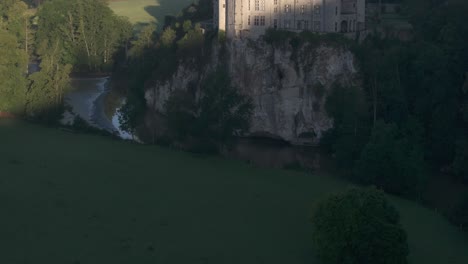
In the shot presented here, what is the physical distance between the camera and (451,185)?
4181cm

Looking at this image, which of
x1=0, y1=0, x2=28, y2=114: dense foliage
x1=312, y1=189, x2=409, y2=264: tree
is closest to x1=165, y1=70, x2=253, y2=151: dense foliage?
x1=0, y1=0, x2=28, y2=114: dense foliage

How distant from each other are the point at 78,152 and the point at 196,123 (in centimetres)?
685

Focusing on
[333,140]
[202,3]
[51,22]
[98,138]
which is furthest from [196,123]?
[51,22]

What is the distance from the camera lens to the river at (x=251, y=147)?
149ft

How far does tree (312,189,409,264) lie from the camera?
81.4ft

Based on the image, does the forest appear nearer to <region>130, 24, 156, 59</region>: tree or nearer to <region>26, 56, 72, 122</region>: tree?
<region>26, 56, 72, 122</region>: tree

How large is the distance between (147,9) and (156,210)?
71.0 meters

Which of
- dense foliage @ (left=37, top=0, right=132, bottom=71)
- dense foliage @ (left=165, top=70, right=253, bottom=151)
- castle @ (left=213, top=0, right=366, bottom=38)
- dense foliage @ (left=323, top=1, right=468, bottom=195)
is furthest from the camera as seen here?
dense foliage @ (left=37, top=0, right=132, bottom=71)

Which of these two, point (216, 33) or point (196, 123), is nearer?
point (196, 123)

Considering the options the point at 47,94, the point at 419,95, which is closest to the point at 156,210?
the point at 47,94

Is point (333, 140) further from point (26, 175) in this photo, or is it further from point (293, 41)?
point (26, 175)

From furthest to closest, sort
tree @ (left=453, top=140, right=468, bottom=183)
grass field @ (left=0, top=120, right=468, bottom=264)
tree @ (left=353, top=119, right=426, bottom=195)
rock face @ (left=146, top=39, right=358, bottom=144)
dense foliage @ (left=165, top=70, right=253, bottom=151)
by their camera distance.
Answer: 1. rock face @ (left=146, top=39, right=358, bottom=144)
2. dense foliage @ (left=165, top=70, right=253, bottom=151)
3. tree @ (left=453, top=140, right=468, bottom=183)
4. tree @ (left=353, top=119, right=426, bottom=195)
5. grass field @ (left=0, top=120, right=468, bottom=264)

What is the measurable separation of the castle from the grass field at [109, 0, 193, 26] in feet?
121

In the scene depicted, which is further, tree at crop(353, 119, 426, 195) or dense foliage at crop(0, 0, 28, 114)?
dense foliage at crop(0, 0, 28, 114)
